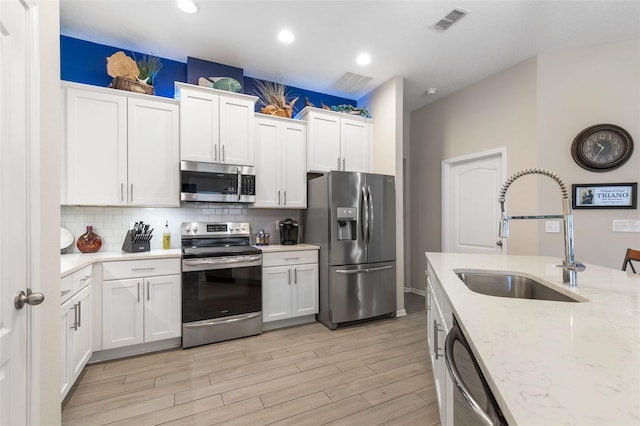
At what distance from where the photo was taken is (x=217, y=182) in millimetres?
3018

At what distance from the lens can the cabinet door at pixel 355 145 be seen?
3717mm

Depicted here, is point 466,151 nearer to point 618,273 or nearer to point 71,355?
point 618,273

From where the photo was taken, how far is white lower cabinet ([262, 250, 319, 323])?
3.06 meters

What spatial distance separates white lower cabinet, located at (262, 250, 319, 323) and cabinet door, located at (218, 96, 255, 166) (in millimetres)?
1133

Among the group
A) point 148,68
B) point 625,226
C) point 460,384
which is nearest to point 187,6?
point 148,68

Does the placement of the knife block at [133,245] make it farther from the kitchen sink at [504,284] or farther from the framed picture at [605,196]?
the framed picture at [605,196]

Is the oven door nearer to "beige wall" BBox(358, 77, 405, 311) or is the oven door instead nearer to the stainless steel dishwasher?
"beige wall" BBox(358, 77, 405, 311)

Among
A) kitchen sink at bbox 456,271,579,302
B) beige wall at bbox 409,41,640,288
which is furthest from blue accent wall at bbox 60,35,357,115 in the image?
kitchen sink at bbox 456,271,579,302

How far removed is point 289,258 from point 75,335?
6.13 feet

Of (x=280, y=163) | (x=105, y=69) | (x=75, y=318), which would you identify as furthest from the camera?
(x=280, y=163)

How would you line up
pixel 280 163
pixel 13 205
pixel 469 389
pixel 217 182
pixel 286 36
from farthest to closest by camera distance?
1. pixel 280 163
2. pixel 217 182
3. pixel 286 36
4. pixel 13 205
5. pixel 469 389

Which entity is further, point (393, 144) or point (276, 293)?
point (393, 144)

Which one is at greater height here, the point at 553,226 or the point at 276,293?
the point at 553,226

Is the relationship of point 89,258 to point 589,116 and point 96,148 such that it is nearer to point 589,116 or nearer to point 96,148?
point 96,148
